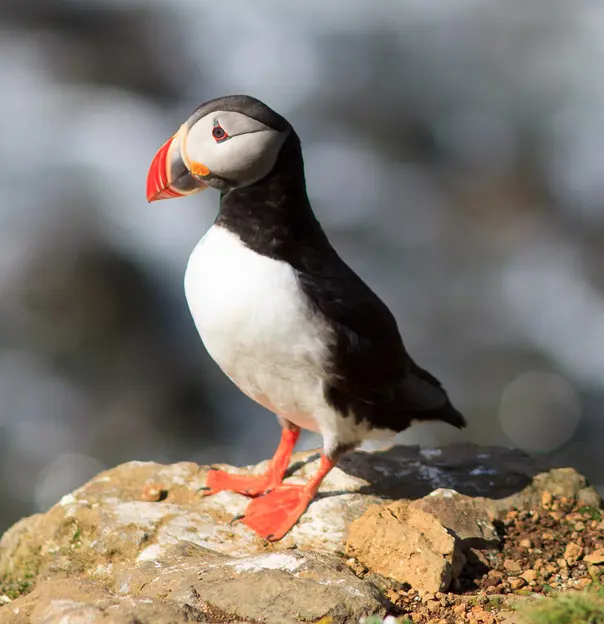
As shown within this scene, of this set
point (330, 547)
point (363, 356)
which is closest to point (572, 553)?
point (330, 547)

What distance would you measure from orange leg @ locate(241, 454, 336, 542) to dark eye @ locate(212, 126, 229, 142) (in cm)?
160

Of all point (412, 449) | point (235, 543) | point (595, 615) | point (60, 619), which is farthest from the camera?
point (412, 449)

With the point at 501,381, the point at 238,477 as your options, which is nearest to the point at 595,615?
the point at 238,477

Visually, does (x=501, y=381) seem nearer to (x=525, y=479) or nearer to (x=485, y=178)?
(x=485, y=178)

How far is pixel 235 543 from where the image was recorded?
4113 mm

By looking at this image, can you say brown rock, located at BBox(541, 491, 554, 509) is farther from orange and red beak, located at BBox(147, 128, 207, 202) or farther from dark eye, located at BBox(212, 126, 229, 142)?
dark eye, located at BBox(212, 126, 229, 142)

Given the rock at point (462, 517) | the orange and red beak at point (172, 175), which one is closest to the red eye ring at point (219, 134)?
the orange and red beak at point (172, 175)

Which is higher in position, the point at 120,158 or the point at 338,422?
the point at 120,158

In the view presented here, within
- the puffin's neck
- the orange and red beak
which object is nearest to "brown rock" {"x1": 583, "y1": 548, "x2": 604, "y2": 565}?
the puffin's neck

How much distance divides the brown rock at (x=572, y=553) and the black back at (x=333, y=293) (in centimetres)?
97

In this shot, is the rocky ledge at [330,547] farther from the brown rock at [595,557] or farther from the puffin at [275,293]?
the puffin at [275,293]

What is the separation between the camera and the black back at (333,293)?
391cm

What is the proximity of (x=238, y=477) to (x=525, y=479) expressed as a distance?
1577 millimetres

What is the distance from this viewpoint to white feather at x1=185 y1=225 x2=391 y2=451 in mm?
3826
